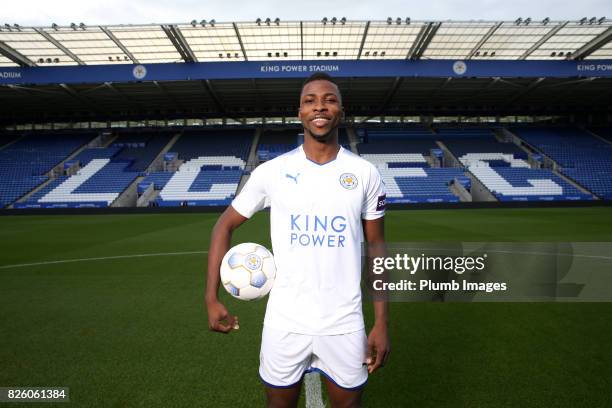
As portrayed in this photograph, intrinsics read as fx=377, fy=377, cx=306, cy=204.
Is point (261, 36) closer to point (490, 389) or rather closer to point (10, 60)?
point (10, 60)

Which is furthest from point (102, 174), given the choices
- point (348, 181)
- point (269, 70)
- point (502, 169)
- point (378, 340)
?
point (378, 340)

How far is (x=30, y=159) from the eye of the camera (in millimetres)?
30391

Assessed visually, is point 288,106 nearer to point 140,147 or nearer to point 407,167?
point 407,167

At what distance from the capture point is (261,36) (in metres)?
20.4

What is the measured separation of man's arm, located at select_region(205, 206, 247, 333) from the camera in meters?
1.90

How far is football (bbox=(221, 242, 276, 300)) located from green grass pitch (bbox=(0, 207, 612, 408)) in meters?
1.33

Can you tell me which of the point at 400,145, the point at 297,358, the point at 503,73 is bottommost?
the point at 297,358

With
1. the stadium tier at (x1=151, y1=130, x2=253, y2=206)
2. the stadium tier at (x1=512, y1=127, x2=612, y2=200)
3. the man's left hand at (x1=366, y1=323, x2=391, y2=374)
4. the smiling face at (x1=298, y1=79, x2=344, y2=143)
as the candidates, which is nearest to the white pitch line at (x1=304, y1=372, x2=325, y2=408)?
the man's left hand at (x1=366, y1=323, x2=391, y2=374)

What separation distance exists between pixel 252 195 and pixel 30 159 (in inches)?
1419

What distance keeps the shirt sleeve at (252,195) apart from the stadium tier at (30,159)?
96.4 feet

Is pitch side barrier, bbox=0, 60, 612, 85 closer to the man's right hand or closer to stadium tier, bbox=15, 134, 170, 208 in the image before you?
stadium tier, bbox=15, 134, 170, 208

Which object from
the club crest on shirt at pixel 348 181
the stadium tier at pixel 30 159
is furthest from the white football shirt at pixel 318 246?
the stadium tier at pixel 30 159

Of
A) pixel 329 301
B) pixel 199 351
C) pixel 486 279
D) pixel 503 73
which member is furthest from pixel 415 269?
pixel 503 73

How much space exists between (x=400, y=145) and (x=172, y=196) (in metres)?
18.9
